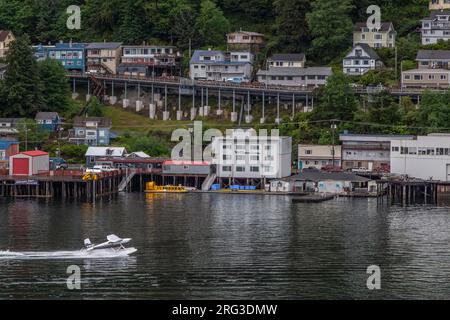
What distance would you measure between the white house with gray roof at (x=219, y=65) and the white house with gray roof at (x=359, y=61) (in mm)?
10115

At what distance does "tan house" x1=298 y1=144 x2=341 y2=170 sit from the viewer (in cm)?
10919

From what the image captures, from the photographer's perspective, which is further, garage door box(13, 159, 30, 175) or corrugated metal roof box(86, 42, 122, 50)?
corrugated metal roof box(86, 42, 122, 50)

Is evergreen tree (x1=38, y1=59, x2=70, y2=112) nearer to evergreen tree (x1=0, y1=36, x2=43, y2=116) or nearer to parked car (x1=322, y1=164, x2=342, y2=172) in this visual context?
evergreen tree (x1=0, y1=36, x2=43, y2=116)

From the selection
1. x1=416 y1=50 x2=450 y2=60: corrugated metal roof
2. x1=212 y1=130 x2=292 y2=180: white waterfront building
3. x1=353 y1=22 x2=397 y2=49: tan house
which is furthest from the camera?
x1=353 y1=22 x2=397 y2=49: tan house

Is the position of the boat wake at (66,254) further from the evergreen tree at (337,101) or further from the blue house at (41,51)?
the blue house at (41,51)

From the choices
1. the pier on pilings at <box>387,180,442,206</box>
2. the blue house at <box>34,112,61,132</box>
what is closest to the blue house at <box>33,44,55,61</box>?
the blue house at <box>34,112,61,132</box>

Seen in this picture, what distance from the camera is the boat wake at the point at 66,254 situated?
70.4 m

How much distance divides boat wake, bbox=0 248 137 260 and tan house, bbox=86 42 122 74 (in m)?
59.0

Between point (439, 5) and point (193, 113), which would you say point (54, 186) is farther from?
point (439, 5)

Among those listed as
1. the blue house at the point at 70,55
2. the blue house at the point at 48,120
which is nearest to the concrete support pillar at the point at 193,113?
the blue house at the point at 48,120

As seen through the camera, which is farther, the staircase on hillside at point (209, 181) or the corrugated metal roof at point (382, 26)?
the corrugated metal roof at point (382, 26)

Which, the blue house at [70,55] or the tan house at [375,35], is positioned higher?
the tan house at [375,35]

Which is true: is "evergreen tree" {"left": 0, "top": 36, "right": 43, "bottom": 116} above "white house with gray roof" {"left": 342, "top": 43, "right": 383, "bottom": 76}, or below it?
below
